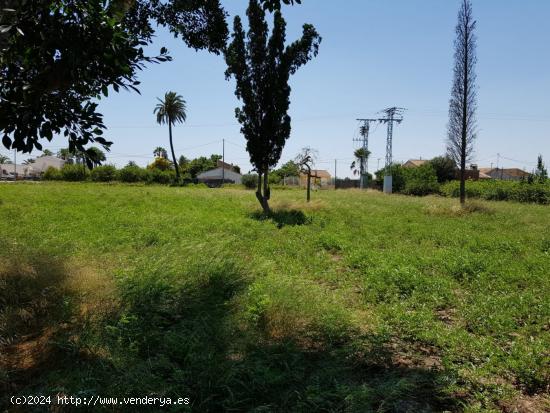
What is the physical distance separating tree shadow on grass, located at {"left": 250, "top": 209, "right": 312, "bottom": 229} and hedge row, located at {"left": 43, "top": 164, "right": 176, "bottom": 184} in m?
39.1

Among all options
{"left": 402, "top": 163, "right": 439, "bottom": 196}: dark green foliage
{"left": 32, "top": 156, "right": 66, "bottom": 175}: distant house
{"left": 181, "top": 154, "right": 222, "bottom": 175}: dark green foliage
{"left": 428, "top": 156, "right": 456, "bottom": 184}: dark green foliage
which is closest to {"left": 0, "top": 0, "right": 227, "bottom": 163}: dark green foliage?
{"left": 402, "top": 163, "right": 439, "bottom": 196}: dark green foliage

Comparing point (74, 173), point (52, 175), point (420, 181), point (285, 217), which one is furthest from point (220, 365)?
point (52, 175)

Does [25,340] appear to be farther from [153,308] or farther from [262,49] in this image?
[262,49]

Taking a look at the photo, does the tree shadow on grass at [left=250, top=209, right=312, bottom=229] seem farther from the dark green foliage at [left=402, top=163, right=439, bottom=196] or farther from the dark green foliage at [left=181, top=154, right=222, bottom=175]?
the dark green foliage at [left=181, top=154, right=222, bottom=175]

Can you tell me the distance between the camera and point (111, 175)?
168ft

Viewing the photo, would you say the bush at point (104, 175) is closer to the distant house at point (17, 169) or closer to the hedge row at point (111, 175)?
the hedge row at point (111, 175)

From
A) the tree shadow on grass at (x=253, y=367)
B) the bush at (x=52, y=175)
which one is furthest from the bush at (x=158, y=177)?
the tree shadow on grass at (x=253, y=367)

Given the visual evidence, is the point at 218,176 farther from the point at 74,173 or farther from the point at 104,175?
the point at 74,173

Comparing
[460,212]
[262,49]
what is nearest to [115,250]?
[262,49]

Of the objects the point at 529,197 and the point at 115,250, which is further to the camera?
the point at 529,197

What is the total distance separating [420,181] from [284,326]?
38027 millimetres

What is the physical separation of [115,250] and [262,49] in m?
9.51

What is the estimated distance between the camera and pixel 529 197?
2816 cm

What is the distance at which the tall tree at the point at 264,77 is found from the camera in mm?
14562
